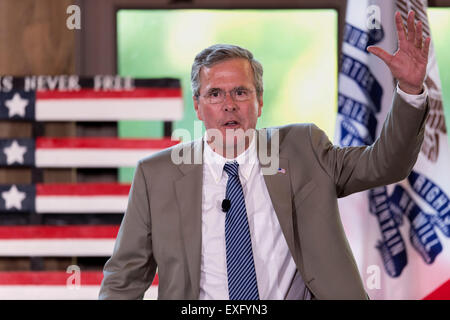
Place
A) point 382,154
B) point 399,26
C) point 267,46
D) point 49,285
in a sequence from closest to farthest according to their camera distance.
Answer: point 399,26 → point 382,154 → point 49,285 → point 267,46

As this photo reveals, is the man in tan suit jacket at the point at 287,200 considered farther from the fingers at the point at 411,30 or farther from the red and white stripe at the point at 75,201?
the red and white stripe at the point at 75,201

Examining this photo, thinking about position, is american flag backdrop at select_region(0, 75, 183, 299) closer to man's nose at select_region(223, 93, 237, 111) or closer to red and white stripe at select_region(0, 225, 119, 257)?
red and white stripe at select_region(0, 225, 119, 257)

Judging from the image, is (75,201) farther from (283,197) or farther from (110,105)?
(283,197)

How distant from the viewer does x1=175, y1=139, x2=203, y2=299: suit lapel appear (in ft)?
5.35

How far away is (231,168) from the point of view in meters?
1.72

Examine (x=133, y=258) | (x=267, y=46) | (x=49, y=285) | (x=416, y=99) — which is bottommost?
(x=49, y=285)

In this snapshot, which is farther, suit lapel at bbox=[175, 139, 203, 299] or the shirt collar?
the shirt collar

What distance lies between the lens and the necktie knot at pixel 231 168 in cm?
171

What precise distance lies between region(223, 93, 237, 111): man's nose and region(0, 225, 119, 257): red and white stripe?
1243mm

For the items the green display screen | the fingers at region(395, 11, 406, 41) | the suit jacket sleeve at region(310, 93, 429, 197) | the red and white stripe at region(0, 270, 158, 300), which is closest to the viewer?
the fingers at region(395, 11, 406, 41)

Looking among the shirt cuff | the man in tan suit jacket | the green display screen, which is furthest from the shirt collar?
the green display screen

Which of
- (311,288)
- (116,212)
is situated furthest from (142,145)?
(311,288)

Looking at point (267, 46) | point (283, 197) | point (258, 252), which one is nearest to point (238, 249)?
point (258, 252)

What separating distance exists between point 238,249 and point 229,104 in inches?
16.1
